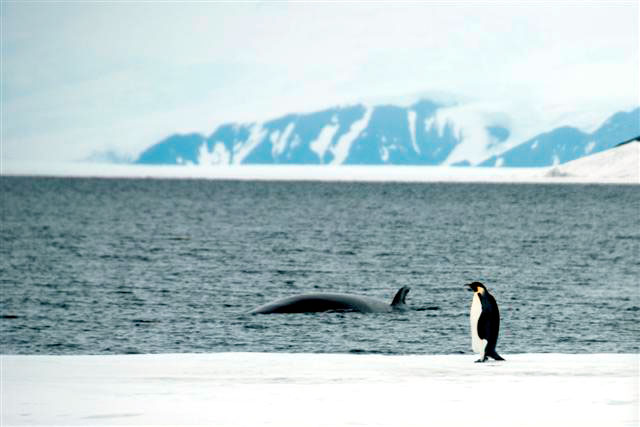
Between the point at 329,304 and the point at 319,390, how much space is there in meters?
21.2

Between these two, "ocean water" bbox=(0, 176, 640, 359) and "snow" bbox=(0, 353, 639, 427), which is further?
"ocean water" bbox=(0, 176, 640, 359)

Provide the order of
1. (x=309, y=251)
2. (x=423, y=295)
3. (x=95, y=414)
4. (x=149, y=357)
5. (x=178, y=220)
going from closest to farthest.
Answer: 1. (x=95, y=414)
2. (x=149, y=357)
3. (x=423, y=295)
4. (x=309, y=251)
5. (x=178, y=220)

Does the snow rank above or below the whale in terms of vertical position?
above

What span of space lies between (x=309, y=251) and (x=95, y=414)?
2379 inches

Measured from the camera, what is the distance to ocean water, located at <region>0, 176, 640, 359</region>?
1230 inches

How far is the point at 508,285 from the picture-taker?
5069cm

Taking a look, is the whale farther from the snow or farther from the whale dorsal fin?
the snow

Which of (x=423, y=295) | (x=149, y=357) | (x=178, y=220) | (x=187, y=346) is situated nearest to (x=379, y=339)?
(x=187, y=346)

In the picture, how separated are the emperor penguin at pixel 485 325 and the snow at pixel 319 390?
0.96 ft

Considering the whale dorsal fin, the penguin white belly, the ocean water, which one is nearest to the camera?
the penguin white belly

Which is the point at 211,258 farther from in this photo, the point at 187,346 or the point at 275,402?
the point at 275,402

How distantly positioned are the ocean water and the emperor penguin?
32.8 feet

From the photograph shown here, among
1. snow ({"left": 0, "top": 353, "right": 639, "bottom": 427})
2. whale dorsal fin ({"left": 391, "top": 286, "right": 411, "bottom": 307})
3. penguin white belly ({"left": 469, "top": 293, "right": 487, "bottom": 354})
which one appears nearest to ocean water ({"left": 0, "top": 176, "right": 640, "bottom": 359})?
whale dorsal fin ({"left": 391, "top": 286, "right": 411, "bottom": 307})

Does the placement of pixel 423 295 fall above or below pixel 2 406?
below
